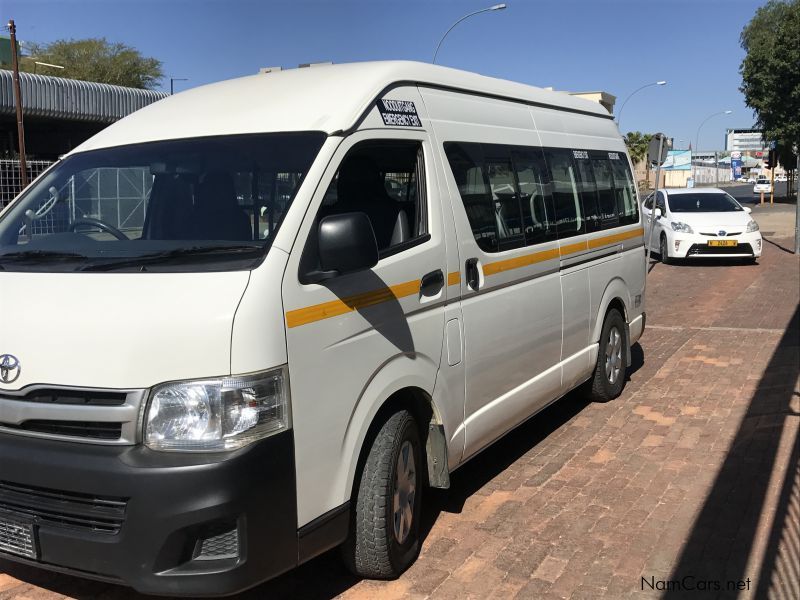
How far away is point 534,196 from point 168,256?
9.42 feet

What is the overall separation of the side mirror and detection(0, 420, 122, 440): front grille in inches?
36.6

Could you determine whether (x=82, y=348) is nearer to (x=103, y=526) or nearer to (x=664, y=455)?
(x=103, y=526)

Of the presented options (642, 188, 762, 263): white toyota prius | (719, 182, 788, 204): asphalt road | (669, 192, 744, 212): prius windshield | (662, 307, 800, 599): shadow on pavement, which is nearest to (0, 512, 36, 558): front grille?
(662, 307, 800, 599): shadow on pavement

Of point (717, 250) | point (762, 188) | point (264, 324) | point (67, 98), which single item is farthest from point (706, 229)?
point (762, 188)

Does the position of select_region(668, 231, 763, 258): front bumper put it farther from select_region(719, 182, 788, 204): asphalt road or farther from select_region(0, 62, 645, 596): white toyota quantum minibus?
select_region(719, 182, 788, 204): asphalt road

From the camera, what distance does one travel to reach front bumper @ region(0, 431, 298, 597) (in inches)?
112

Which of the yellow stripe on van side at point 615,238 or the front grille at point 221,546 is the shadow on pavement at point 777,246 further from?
the front grille at point 221,546

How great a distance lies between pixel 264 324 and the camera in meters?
2.98

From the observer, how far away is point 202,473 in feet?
9.31

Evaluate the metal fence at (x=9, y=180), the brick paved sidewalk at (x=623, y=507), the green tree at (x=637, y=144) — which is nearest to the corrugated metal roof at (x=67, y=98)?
the metal fence at (x=9, y=180)

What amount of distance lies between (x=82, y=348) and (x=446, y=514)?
252 centimetres

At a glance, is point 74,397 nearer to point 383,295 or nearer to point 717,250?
point 383,295

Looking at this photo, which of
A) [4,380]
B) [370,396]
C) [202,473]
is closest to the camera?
[202,473]

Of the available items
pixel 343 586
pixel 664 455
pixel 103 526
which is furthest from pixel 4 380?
pixel 664 455
